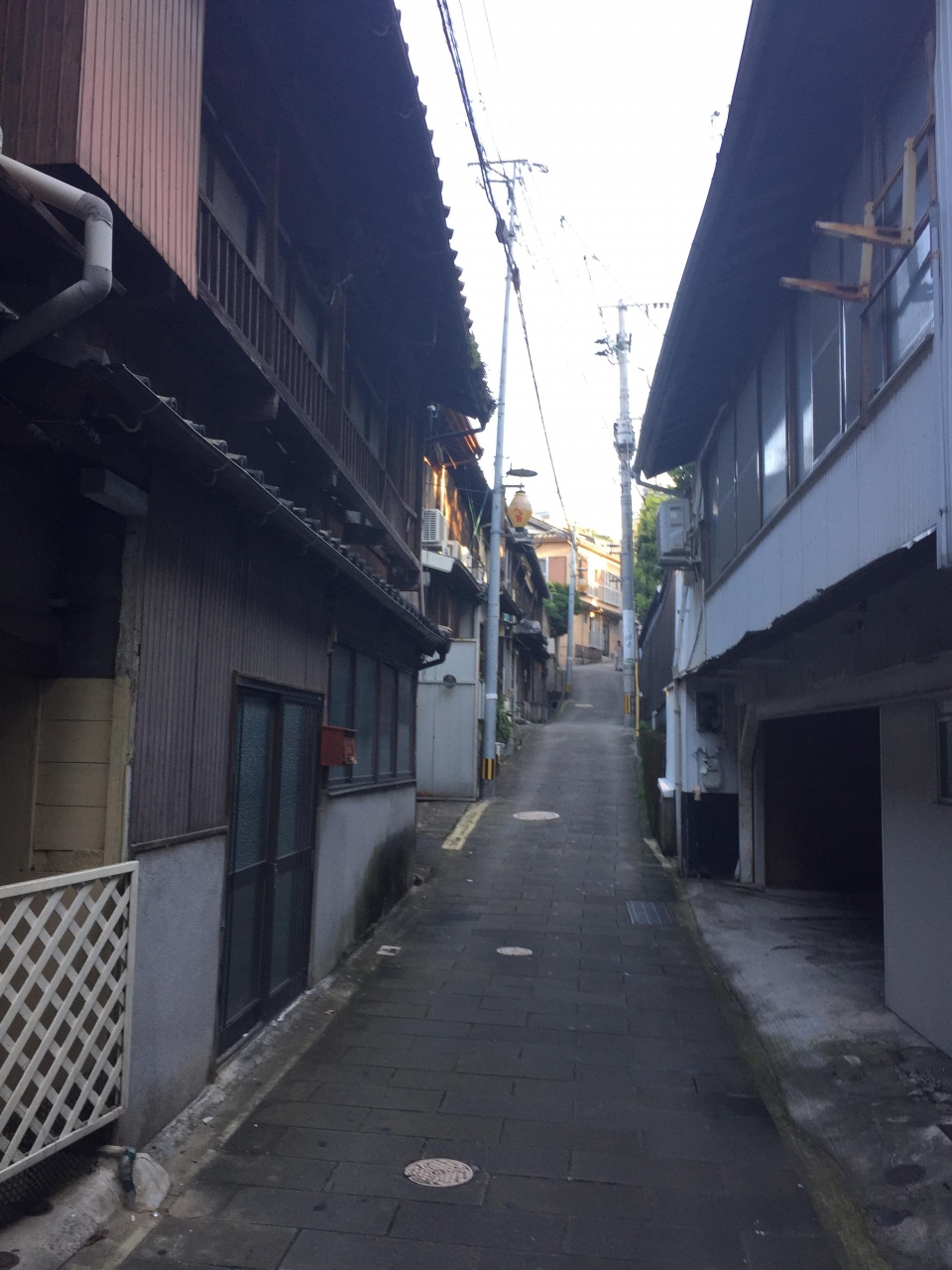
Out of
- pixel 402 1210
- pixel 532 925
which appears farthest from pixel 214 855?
pixel 532 925

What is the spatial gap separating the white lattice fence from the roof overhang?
6.45 metres

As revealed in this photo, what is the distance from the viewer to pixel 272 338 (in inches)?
299

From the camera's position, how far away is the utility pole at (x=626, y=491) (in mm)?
30938

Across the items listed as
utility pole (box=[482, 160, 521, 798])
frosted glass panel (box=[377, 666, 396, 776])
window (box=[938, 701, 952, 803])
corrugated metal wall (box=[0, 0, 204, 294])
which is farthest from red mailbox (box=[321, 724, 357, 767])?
utility pole (box=[482, 160, 521, 798])

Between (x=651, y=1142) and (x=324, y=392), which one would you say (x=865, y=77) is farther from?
(x=651, y=1142)

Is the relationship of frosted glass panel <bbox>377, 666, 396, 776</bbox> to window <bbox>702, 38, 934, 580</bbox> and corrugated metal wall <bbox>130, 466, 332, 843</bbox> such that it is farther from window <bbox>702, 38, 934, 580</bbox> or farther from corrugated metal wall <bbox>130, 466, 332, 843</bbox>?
window <bbox>702, 38, 934, 580</bbox>

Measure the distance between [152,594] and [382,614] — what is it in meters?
5.96

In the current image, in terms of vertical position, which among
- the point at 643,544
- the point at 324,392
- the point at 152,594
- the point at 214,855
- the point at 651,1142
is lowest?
the point at 651,1142

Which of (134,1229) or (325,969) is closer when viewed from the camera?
(134,1229)

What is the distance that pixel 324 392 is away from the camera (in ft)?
29.8

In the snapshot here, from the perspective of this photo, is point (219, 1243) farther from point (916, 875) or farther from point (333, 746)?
point (916, 875)

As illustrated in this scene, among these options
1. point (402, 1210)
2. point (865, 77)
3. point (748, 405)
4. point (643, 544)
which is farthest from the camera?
point (643, 544)

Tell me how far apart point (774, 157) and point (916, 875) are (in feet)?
18.0

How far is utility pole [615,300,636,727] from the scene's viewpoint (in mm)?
30938
